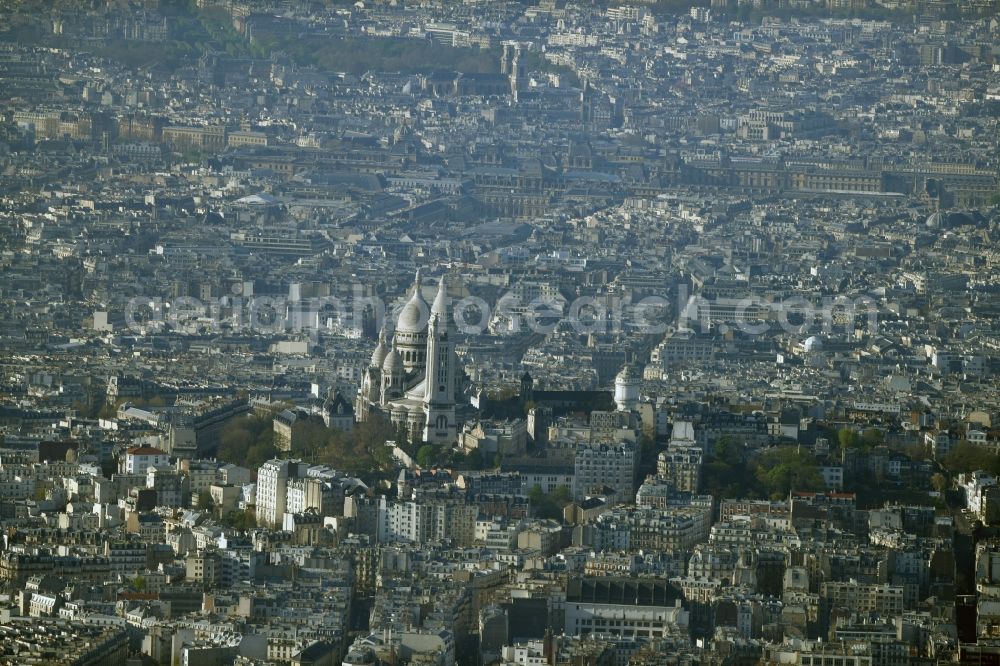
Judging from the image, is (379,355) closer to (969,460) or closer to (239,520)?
(969,460)

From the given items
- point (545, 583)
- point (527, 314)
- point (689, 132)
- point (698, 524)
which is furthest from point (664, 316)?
point (689, 132)

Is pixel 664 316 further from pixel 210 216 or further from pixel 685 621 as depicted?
pixel 685 621

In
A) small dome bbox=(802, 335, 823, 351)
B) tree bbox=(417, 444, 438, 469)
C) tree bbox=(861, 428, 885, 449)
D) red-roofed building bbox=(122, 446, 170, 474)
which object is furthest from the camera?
small dome bbox=(802, 335, 823, 351)

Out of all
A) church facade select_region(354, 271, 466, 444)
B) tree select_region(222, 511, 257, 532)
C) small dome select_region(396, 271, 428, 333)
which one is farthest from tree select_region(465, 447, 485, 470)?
small dome select_region(396, 271, 428, 333)

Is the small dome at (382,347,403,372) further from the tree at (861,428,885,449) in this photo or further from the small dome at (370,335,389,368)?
the tree at (861,428,885,449)

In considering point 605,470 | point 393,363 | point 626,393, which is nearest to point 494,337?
point 393,363

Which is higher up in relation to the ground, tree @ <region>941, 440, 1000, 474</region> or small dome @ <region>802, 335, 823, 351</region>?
tree @ <region>941, 440, 1000, 474</region>
